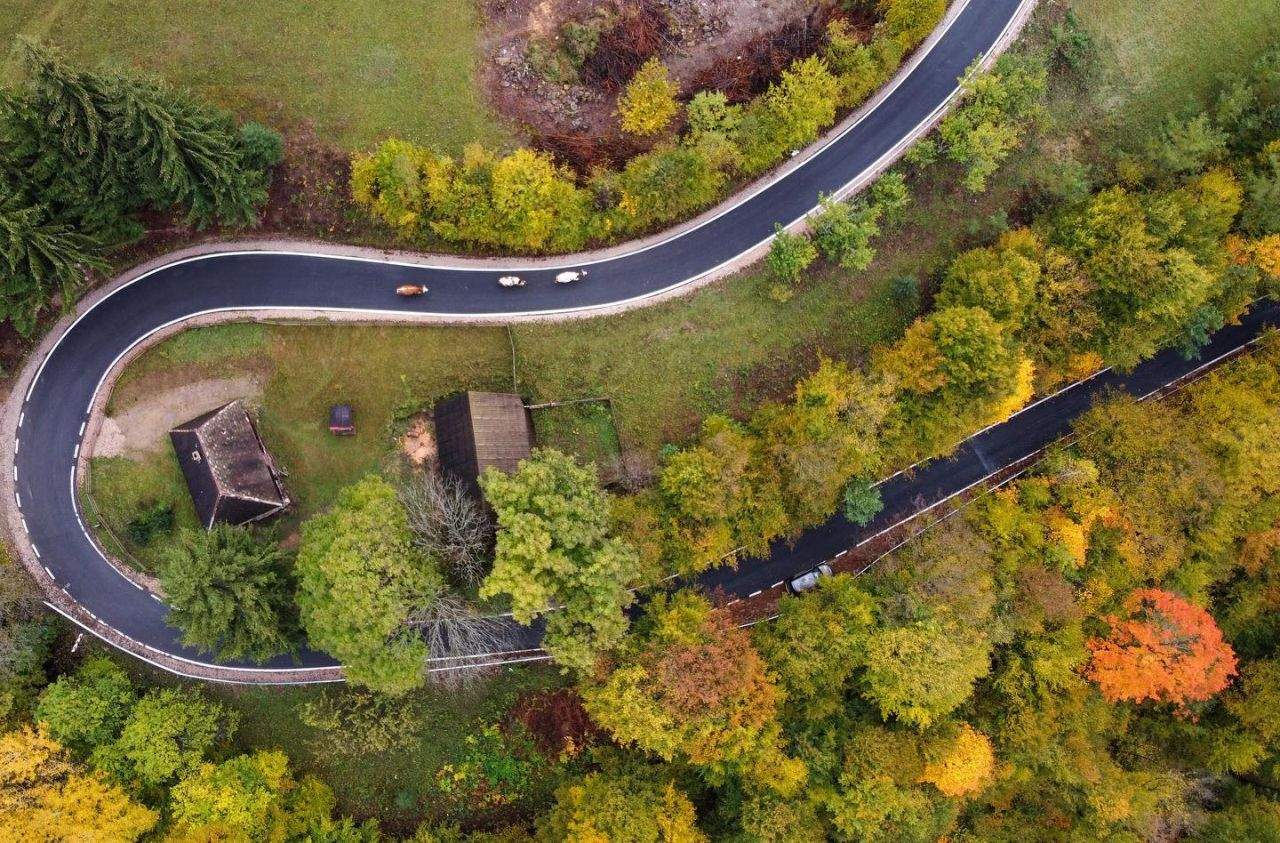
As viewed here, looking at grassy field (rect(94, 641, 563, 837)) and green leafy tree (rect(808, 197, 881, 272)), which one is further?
grassy field (rect(94, 641, 563, 837))

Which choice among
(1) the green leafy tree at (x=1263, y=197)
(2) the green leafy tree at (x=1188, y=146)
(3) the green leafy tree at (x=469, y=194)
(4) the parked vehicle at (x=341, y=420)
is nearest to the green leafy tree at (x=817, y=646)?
(3) the green leafy tree at (x=469, y=194)

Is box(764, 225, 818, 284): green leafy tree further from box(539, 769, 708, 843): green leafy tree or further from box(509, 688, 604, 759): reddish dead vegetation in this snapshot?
box(539, 769, 708, 843): green leafy tree

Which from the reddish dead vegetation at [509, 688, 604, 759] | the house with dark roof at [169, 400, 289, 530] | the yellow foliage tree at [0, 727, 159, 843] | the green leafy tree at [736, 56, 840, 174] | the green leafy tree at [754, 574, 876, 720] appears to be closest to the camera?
the yellow foliage tree at [0, 727, 159, 843]

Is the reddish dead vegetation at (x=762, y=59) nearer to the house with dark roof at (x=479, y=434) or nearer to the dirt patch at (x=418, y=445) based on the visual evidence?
the house with dark roof at (x=479, y=434)

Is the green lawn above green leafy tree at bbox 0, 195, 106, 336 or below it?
above

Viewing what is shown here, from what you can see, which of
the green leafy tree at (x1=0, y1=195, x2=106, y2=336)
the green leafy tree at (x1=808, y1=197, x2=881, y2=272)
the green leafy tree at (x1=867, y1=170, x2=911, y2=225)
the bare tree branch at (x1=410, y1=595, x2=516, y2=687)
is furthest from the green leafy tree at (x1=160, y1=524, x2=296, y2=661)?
the green leafy tree at (x1=867, y1=170, x2=911, y2=225)

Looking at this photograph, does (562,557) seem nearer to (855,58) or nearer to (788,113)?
(788,113)

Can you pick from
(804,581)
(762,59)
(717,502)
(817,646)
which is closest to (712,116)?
(762,59)
